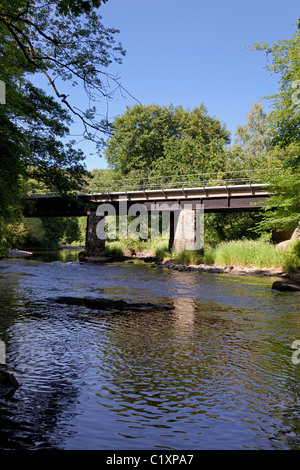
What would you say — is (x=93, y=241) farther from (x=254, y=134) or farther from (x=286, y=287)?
(x=254, y=134)

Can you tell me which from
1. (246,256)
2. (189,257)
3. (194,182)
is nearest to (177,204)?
(194,182)

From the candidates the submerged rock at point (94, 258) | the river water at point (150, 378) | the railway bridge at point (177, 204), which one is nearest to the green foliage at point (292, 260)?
the railway bridge at point (177, 204)

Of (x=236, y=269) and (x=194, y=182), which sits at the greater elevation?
(x=194, y=182)

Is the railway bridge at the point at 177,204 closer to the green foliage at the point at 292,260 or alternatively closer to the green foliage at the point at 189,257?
the green foliage at the point at 189,257

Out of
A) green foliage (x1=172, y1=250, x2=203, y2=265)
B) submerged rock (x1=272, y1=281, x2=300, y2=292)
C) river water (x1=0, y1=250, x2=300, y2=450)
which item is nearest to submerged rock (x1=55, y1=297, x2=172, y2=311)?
river water (x1=0, y1=250, x2=300, y2=450)

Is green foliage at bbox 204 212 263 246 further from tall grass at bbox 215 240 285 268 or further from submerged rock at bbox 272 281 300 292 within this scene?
submerged rock at bbox 272 281 300 292

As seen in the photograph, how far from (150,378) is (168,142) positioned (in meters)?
54.1

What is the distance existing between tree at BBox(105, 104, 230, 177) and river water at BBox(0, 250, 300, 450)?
40.6 meters

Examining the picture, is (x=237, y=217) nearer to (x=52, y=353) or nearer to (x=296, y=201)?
(x=296, y=201)

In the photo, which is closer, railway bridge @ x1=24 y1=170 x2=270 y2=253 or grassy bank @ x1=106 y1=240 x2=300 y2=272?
grassy bank @ x1=106 y1=240 x2=300 y2=272

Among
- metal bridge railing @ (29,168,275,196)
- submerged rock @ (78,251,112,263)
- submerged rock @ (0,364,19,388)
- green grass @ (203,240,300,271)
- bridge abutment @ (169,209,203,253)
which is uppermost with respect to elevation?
metal bridge railing @ (29,168,275,196)

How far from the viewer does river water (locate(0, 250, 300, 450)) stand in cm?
441

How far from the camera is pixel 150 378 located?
6277mm

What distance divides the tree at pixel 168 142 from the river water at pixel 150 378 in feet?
133
